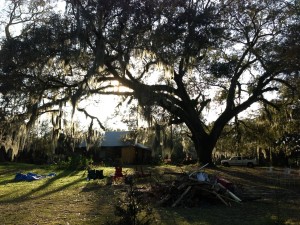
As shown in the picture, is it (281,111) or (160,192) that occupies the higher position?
(281,111)

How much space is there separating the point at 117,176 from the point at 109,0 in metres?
7.87

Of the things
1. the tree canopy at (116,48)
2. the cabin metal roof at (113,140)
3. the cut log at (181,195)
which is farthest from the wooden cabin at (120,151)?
the cut log at (181,195)

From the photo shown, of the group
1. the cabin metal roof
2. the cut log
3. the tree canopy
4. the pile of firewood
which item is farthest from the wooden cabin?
the cut log

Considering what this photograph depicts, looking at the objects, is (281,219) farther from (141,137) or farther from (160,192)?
(141,137)

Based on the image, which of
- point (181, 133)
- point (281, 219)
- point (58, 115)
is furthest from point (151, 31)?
point (181, 133)

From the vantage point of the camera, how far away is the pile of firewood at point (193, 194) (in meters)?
12.4

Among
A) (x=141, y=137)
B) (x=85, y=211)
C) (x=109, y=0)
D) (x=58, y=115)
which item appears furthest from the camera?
(x=141, y=137)

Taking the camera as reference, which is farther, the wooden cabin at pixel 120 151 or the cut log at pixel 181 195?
the wooden cabin at pixel 120 151

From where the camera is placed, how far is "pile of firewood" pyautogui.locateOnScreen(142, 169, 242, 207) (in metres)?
12.4

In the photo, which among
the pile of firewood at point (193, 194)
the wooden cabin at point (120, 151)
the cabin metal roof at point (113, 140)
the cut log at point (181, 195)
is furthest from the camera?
the cabin metal roof at point (113, 140)

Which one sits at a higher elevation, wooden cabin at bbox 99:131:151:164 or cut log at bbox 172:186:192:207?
wooden cabin at bbox 99:131:151:164

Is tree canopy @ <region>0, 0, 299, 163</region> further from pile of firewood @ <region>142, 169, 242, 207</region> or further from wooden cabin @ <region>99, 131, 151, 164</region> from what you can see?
wooden cabin @ <region>99, 131, 151, 164</region>

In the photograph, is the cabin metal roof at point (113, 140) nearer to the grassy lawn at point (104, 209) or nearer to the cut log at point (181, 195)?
the grassy lawn at point (104, 209)

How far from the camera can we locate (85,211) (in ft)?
37.3
